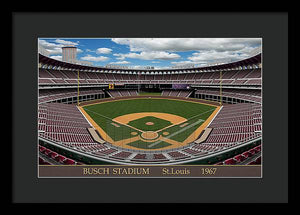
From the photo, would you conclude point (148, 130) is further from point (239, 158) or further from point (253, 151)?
point (253, 151)

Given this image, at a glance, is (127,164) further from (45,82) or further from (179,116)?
(45,82)

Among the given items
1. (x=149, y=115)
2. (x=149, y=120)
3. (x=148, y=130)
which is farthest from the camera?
(x=149, y=115)

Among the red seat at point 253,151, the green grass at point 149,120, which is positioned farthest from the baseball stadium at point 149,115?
the red seat at point 253,151

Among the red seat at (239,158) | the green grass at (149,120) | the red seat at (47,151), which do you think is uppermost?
the green grass at (149,120)

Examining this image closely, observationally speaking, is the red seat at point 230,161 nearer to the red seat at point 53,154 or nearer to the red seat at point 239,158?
the red seat at point 239,158

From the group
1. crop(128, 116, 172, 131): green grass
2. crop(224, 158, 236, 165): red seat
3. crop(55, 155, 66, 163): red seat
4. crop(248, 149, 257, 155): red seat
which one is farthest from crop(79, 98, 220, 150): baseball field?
crop(248, 149, 257, 155): red seat

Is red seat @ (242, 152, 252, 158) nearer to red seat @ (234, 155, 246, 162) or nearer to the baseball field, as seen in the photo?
red seat @ (234, 155, 246, 162)

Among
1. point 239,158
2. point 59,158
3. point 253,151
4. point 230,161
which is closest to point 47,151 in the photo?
point 59,158
